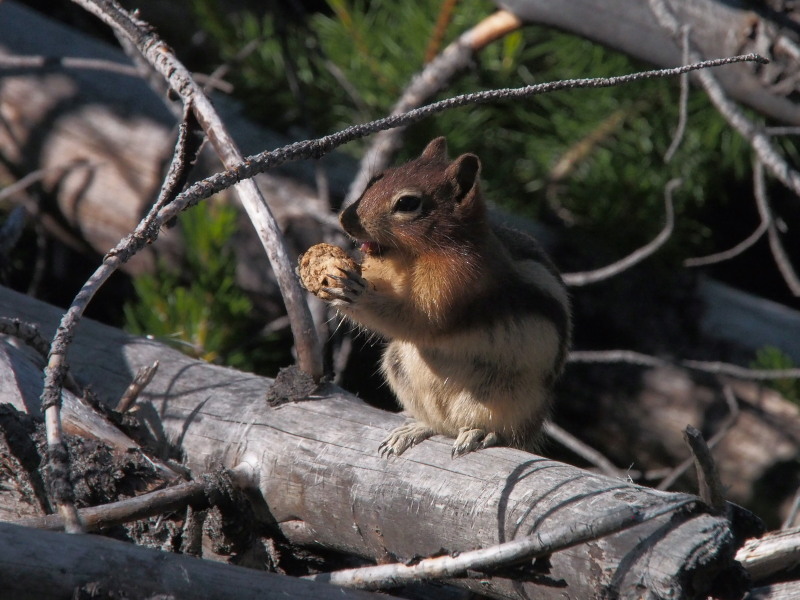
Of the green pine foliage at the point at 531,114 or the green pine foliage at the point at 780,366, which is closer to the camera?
the green pine foliage at the point at 780,366

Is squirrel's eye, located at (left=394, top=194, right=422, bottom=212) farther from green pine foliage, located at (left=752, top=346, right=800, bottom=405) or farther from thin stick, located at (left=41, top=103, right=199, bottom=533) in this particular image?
green pine foliage, located at (left=752, top=346, right=800, bottom=405)

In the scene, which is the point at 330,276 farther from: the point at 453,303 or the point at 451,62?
the point at 451,62

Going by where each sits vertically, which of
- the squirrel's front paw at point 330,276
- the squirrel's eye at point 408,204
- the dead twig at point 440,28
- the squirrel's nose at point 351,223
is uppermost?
the dead twig at point 440,28

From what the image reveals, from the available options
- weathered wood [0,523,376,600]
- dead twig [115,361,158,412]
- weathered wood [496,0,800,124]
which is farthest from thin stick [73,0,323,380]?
weathered wood [496,0,800,124]

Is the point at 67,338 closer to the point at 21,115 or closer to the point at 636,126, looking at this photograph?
the point at 21,115

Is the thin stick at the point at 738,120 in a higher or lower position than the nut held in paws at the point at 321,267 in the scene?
higher

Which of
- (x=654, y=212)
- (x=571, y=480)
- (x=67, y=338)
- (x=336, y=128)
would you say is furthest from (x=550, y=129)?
(x=67, y=338)

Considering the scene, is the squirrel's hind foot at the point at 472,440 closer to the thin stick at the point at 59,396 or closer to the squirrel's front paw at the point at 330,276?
the squirrel's front paw at the point at 330,276

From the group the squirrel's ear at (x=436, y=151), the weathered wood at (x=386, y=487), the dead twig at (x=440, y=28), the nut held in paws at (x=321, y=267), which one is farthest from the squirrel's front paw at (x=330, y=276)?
the dead twig at (x=440, y=28)
